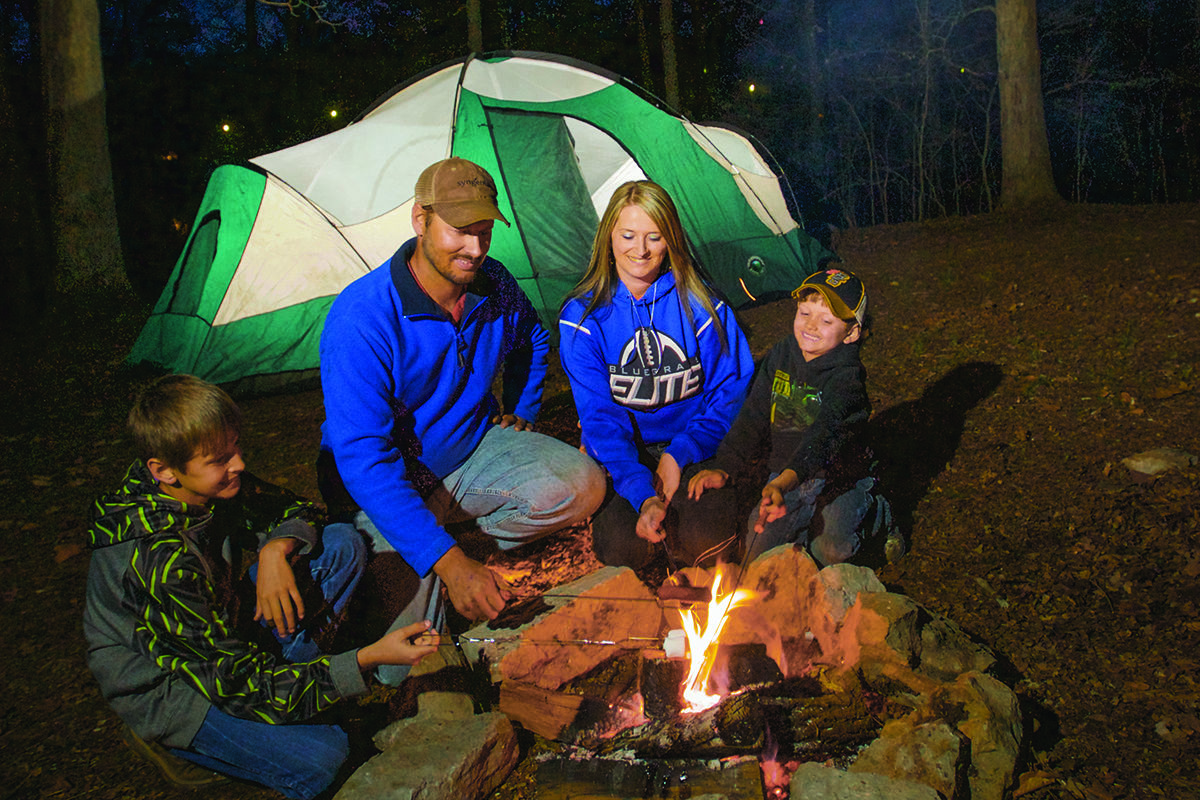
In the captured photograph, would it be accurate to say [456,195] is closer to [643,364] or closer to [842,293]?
[643,364]

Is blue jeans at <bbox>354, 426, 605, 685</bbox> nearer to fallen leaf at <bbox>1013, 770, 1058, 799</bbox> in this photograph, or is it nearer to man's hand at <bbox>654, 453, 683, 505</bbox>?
man's hand at <bbox>654, 453, 683, 505</bbox>

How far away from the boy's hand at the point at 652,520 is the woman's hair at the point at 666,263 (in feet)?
2.59

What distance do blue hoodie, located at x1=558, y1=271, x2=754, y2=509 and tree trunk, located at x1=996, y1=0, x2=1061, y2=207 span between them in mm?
8180

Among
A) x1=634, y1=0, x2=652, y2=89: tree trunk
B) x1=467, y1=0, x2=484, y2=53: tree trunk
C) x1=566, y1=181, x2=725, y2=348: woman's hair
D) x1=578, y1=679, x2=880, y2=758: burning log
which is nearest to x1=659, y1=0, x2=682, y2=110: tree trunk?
x1=634, y1=0, x2=652, y2=89: tree trunk

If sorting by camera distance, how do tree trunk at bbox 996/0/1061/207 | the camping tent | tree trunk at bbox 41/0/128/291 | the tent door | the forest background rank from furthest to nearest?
the forest background
tree trunk at bbox 996/0/1061/207
tree trunk at bbox 41/0/128/291
the tent door
the camping tent

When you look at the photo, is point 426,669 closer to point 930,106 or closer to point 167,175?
point 167,175

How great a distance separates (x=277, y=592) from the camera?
2.49 m

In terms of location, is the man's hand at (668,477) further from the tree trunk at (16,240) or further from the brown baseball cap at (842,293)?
the tree trunk at (16,240)

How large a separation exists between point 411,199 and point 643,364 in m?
3.97

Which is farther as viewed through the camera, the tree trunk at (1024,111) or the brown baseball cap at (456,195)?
the tree trunk at (1024,111)

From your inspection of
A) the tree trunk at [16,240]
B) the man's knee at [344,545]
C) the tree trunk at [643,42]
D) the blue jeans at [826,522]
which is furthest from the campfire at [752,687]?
the tree trunk at [643,42]

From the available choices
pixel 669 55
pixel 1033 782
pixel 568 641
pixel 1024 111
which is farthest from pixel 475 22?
pixel 1033 782

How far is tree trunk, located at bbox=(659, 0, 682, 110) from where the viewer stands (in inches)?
675

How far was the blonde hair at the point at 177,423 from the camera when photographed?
2.31 metres
